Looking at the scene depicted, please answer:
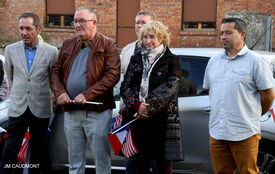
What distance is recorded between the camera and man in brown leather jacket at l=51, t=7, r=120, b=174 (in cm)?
367

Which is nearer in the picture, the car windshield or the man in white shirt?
the man in white shirt

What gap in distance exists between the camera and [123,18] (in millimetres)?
12500

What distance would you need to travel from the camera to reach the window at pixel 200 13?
11.9m

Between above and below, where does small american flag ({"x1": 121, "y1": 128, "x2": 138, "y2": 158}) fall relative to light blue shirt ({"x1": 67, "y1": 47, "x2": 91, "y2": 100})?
below

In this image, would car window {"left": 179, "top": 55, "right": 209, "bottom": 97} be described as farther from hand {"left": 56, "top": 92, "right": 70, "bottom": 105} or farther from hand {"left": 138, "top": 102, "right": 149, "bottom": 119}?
hand {"left": 56, "top": 92, "right": 70, "bottom": 105}

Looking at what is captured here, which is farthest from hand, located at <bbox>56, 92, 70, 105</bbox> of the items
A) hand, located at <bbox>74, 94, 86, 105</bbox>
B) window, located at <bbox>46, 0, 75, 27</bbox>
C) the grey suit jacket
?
window, located at <bbox>46, 0, 75, 27</bbox>

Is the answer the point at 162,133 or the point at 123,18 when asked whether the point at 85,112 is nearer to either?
the point at 162,133

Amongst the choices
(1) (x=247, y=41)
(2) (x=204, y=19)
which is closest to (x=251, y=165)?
(1) (x=247, y=41)

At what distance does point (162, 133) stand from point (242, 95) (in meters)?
0.81

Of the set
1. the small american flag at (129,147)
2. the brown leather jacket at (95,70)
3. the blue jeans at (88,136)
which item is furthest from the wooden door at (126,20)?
the small american flag at (129,147)

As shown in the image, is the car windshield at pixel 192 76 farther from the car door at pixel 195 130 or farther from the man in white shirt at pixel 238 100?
the man in white shirt at pixel 238 100

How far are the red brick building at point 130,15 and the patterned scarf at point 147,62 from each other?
881cm

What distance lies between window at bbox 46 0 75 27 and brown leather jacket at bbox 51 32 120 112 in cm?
933

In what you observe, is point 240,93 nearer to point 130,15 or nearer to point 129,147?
point 129,147
